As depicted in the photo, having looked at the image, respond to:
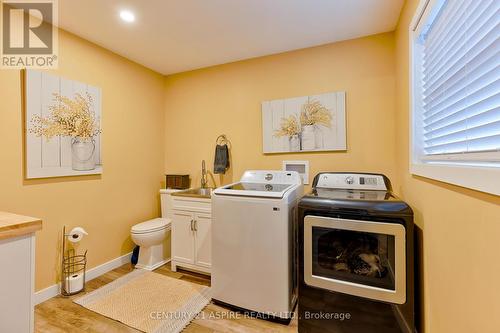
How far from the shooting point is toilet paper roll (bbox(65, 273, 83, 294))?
205 cm

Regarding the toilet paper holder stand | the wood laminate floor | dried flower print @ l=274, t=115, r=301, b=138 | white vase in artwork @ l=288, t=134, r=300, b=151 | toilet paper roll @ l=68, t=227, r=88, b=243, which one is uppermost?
dried flower print @ l=274, t=115, r=301, b=138

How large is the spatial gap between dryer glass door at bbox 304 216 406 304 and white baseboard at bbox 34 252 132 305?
7.19ft

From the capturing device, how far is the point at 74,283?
2.07 meters

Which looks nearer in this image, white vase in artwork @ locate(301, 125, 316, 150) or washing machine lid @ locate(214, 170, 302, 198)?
washing machine lid @ locate(214, 170, 302, 198)

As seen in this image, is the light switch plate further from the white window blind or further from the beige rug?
the beige rug

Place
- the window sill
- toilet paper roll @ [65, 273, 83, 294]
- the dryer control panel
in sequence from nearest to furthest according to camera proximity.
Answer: the window sill → the dryer control panel → toilet paper roll @ [65, 273, 83, 294]

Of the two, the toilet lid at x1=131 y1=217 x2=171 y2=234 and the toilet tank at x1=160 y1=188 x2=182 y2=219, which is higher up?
the toilet tank at x1=160 y1=188 x2=182 y2=219

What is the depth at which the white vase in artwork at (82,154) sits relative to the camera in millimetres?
2205

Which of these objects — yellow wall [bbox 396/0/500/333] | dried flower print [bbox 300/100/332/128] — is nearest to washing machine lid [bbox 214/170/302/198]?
dried flower print [bbox 300/100/332/128]

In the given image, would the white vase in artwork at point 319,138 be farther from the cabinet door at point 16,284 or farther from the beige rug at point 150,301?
the cabinet door at point 16,284

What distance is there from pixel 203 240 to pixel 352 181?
1.58 meters

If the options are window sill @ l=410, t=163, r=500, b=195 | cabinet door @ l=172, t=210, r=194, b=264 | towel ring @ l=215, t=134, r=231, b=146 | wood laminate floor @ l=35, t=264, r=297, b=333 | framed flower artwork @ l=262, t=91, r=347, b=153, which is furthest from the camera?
towel ring @ l=215, t=134, r=231, b=146

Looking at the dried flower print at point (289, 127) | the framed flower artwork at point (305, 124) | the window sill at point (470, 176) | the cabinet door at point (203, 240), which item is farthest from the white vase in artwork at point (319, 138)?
the cabinet door at point (203, 240)

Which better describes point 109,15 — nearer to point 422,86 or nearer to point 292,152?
point 292,152
